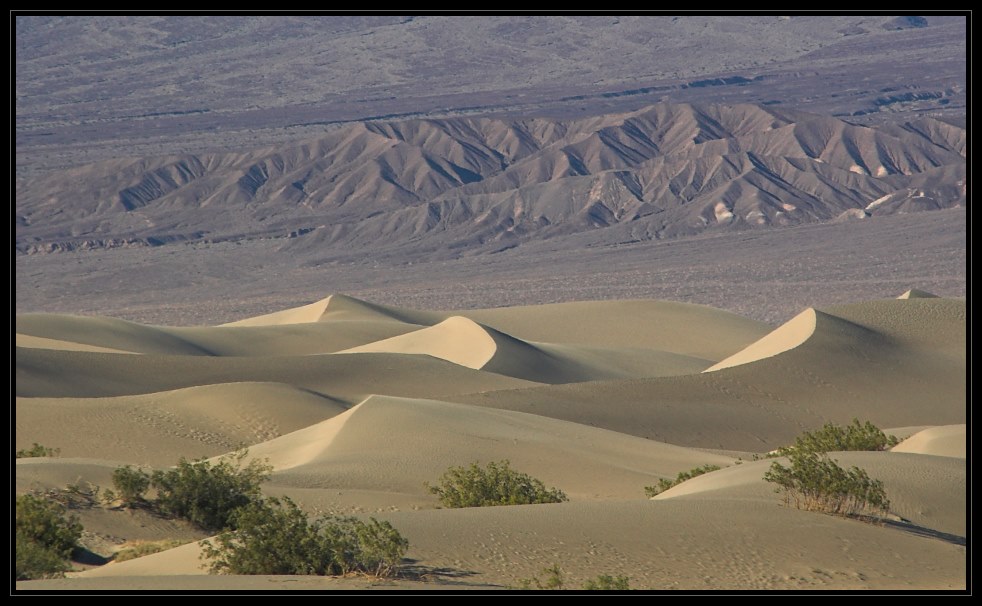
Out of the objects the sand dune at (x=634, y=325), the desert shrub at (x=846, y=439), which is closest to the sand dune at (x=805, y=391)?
the desert shrub at (x=846, y=439)

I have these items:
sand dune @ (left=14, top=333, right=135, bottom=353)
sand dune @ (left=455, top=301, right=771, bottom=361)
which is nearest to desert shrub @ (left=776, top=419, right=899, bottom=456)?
sand dune @ (left=14, top=333, right=135, bottom=353)

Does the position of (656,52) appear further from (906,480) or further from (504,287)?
(906,480)

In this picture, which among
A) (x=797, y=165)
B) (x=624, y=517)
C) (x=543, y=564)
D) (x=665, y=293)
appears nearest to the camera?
(x=543, y=564)

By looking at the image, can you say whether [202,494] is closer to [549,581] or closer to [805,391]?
[549,581]

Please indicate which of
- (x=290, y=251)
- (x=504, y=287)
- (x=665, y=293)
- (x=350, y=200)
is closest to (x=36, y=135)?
(x=350, y=200)

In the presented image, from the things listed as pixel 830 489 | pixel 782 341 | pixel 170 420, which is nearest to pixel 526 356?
pixel 782 341

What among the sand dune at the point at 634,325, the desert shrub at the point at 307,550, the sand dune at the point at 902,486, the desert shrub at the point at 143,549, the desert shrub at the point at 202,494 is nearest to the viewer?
the desert shrub at the point at 307,550

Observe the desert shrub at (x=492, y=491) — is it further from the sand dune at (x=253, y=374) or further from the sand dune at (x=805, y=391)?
the sand dune at (x=253, y=374)
